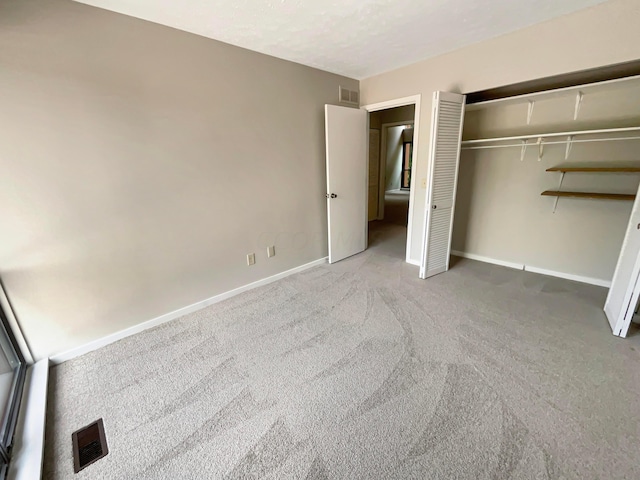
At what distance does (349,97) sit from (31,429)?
408cm

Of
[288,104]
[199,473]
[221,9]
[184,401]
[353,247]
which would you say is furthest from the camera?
[353,247]

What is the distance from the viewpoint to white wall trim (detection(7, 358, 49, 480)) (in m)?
1.24

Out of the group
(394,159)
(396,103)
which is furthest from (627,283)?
(394,159)

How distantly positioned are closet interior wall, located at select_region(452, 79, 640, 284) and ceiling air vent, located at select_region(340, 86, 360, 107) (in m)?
1.44

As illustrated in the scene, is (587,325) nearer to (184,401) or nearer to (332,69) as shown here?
(184,401)

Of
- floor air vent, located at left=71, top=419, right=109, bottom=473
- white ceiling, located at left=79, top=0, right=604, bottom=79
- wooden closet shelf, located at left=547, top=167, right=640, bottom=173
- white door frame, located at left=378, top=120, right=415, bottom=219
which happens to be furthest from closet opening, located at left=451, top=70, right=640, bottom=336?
floor air vent, located at left=71, top=419, right=109, bottom=473

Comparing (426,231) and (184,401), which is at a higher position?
(426,231)

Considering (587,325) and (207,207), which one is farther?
(207,207)

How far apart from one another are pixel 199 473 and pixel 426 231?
2820 millimetres

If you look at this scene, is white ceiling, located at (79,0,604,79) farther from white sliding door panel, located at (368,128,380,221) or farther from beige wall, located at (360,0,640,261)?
white sliding door panel, located at (368,128,380,221)

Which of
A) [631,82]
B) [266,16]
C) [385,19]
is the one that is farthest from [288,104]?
[631,82]

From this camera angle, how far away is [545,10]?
2.02m

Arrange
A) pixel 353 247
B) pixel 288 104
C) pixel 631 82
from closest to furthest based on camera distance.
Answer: pixel 631 82
pixel 288 104
pixel 353 247

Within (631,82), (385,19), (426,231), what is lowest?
(426,231)
